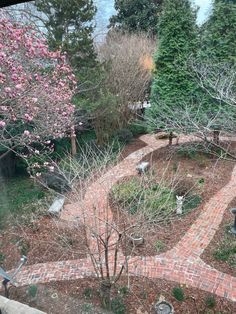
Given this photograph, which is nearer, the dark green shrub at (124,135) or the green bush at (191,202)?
the green bush at (191,202)

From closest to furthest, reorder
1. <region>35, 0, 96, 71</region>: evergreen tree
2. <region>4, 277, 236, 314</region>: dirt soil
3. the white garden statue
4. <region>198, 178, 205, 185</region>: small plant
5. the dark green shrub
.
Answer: <region>4, 277, 236, 314</region>: dirt soil < the white garden statue < <region>198, 178, 205, 185</region>: small plant < <region>35, 0, 96, 71</region>: evergreen tree < the dark green shrub

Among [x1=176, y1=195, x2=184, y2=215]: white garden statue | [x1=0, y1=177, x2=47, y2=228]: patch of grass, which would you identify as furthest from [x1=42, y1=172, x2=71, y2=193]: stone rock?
[x1=176, y1=195, x2=184, y2=215]: white garden statue

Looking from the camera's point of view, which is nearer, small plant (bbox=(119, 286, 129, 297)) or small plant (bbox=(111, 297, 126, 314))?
small plant (bbox=(111, 297, 126, 314))

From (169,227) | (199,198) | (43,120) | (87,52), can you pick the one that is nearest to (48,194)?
(43,120)

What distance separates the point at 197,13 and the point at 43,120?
474 centimetres

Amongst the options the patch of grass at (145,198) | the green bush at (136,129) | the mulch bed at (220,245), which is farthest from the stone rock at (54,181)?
the green bush at (136,129)

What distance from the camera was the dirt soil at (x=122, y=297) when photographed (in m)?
3.32

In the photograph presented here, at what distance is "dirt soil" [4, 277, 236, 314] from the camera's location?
3.32 m

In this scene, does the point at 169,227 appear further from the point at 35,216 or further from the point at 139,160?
the point at 139,160

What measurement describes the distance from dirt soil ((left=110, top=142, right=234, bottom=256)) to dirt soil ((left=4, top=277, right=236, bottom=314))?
2.17 ft

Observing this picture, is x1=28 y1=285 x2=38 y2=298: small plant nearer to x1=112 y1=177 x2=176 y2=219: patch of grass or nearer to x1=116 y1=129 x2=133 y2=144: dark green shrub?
x1=112 y1=177 x2=176 y2=219: patch of grass

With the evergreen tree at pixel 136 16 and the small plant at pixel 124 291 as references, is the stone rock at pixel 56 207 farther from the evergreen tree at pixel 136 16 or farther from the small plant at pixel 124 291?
the evergreen tree at pixel 136 16

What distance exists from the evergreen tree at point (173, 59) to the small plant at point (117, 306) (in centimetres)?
427

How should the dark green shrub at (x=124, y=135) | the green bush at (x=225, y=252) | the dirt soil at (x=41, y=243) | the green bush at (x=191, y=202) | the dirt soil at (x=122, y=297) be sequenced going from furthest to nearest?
1. the dark green shrub at (x=124, y=135)
2. the green bush at (x=191, y=202)
3. the dirt soil at (x=41, y=243)
4. the green bush at (x=225, y=252)
5. the dirt soil at (x=122, y=297)
